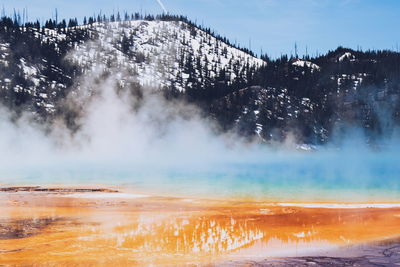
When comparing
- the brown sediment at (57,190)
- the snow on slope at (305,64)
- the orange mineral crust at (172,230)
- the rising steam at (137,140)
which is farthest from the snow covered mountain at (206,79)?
the orange mineral crust at (172,230)

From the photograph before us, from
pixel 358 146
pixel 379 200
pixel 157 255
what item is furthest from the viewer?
pixel 358 146

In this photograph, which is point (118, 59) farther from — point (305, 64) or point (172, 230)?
point (172, 230)

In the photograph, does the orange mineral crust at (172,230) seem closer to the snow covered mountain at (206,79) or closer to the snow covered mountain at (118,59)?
the snow covered mountain at (206,79)

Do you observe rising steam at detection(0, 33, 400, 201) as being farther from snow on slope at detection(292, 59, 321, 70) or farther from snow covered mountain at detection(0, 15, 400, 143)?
snow on slope at detection(292, 59, 321, 70)

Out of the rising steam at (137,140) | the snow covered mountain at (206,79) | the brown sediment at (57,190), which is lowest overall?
the brown sediment at (57,190)

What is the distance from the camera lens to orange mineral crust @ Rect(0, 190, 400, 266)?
1003 centimetres

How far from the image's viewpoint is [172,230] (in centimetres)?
1274

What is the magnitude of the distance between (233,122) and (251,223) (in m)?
77.6

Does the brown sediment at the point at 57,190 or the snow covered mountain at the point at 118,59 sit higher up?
the snow covered mountain at the point at 118,59

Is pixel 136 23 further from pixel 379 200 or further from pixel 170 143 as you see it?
pixel 379 200

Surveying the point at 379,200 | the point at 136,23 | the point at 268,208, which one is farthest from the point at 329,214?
the point at 136,23

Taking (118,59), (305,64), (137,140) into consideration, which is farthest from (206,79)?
(137,140)

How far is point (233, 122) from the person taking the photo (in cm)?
Answer: 9119

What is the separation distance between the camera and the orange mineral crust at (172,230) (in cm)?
1003
